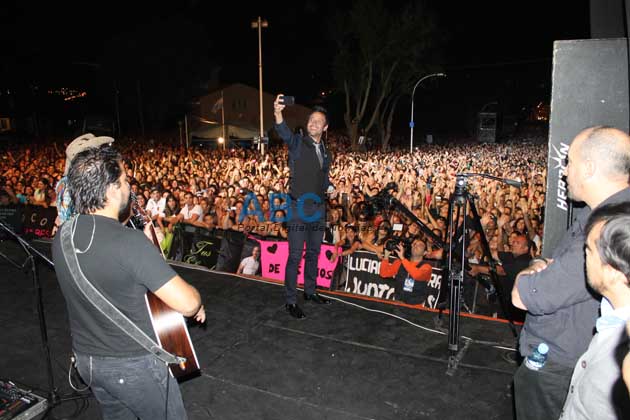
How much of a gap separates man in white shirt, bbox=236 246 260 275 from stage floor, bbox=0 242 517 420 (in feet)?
6.96

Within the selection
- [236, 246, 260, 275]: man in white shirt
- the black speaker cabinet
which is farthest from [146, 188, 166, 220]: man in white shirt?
the black speaker cabinet

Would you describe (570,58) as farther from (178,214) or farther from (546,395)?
(178,214)

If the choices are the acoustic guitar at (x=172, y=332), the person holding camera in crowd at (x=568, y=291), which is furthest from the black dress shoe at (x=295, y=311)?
the person holding camera in crowd at (x=568, y=291)

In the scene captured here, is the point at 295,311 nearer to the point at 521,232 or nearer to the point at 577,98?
the point at 577,98

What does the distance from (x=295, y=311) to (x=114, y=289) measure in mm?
2501

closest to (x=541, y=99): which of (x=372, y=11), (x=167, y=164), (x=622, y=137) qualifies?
(x=372, y=11)

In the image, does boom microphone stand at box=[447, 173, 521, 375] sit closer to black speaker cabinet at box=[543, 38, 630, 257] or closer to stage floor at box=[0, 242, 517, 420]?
stage floor at box=[0, 242, 517, 420]

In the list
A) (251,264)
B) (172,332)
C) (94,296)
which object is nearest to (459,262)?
(172,332)

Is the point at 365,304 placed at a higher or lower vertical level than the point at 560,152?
lower

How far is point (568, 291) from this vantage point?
1769 millimetres

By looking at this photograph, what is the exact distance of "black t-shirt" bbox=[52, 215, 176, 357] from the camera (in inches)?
63.2

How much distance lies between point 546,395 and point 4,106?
165 feet

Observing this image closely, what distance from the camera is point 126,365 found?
69.5 inches

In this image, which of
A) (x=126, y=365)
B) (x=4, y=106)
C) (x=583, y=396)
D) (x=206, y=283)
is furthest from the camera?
(x=4, y=106)
